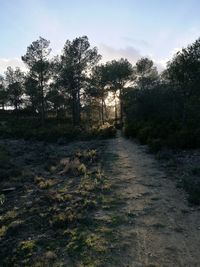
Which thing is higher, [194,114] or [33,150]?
[194,114]

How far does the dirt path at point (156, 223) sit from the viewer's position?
768 cm

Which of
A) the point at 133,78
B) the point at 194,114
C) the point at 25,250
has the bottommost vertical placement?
the point at 25,250

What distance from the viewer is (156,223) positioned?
962 centimetres

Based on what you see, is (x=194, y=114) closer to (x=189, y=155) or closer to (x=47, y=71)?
(x=189, y=155)

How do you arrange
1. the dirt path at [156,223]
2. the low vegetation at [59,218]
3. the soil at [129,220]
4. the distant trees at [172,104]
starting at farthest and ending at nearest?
the distant trees at [172,104] < the low vegetation at [59,218] < the soil at [129,220] < the dirt path at [156,223]

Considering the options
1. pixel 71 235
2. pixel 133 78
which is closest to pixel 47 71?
pixel 133 78

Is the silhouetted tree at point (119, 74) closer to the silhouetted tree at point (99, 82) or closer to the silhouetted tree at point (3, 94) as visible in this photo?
the silhouetted tree at point (99, 82)

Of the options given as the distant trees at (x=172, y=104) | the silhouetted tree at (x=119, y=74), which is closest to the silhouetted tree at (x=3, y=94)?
the silhouetted tree at (x=119, y=74)

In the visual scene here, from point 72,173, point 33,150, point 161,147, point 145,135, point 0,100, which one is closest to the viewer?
point 72,173

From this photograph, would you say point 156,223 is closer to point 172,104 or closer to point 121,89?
point 172,104

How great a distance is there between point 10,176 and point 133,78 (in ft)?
149

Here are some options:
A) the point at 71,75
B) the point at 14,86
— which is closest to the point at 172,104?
the point at 71,75

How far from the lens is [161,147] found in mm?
21062

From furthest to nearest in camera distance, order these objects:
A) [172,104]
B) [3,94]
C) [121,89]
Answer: [3,94] → [121,89] → [172,104]
